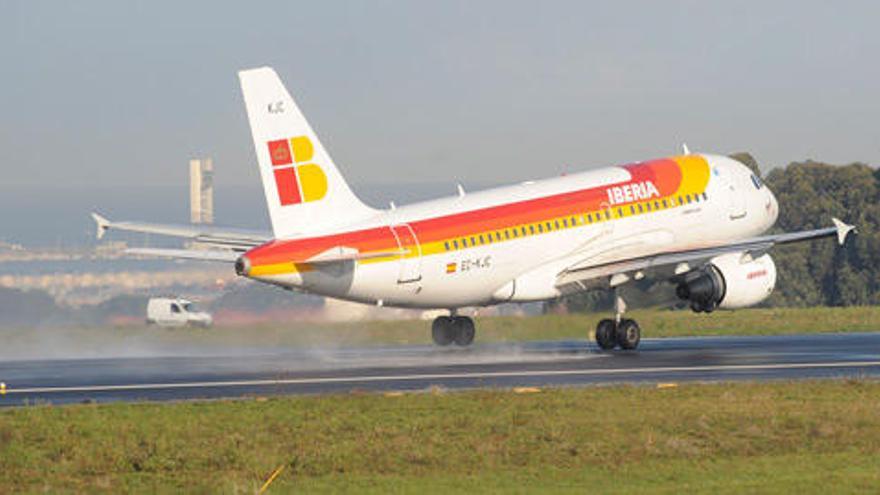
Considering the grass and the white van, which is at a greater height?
the white van

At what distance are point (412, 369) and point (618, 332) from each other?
29.4 ft

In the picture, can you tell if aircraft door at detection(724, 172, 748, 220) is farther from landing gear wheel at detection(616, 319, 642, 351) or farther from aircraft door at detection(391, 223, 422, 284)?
aircraft door at detection(391, 223, 422, 284)

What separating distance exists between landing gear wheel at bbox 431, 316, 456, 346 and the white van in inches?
557

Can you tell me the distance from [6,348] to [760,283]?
24.4 metres

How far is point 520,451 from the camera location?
83.5 feet

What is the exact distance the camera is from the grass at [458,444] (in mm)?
23266

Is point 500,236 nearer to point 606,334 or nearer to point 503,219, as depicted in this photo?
point 503,219

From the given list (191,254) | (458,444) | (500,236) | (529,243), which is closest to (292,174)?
(191,254)

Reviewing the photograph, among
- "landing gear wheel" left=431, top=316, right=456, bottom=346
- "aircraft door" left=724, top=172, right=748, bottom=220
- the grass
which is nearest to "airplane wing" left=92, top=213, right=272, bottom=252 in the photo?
"landing gear wheel" left=431, top=316, right=456, bottom=346

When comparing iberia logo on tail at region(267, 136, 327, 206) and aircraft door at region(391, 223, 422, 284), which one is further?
aircraft door at region(391, 223, 422, 284)

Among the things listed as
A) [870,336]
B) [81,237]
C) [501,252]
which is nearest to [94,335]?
→ [81,237]

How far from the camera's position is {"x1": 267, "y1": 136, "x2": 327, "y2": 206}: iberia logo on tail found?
41344mm

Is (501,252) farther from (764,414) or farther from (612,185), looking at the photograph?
(764,414)

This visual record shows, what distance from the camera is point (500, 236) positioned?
45875mm
